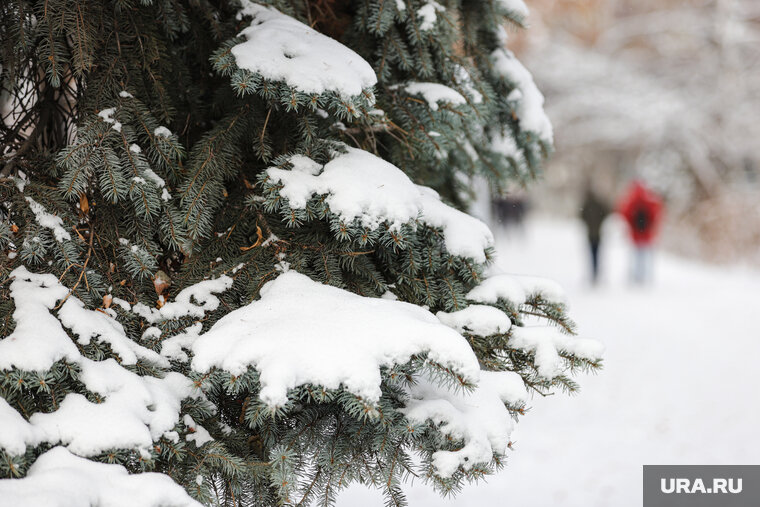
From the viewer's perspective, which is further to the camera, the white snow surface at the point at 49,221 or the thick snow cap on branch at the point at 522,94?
the thick snow cap on branch at the point at 522,94

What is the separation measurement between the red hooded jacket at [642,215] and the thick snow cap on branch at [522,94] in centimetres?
724

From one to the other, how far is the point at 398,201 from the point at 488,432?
Result: 732 millimetres

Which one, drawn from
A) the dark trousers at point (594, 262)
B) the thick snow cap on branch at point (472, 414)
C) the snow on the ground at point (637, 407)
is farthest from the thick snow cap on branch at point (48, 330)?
the dark trousers at point (594, 262)

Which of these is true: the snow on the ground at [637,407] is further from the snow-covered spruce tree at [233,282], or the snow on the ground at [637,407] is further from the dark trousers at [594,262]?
the snow-covered spruce tree at [233,282]

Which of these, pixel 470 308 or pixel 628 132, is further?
pixel 628 132

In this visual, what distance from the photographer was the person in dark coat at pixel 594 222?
9148mm

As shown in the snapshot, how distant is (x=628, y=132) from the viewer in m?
15.1

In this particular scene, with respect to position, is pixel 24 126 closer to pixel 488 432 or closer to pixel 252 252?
pixel 252 252

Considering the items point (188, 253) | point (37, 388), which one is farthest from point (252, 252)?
point (37, 388)

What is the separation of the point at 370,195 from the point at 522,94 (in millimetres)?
1370

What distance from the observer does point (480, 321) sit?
1.91 m

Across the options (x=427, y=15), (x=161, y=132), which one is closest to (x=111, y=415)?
(x=161, y=132)

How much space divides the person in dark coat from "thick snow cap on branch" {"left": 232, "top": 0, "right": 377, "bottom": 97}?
764 cm

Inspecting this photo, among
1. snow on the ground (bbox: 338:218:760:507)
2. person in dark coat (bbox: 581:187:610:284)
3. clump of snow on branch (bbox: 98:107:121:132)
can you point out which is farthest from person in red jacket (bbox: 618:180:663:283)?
clump of snow on branch (bbox: 98:107:121:132)
